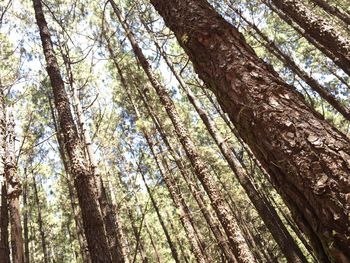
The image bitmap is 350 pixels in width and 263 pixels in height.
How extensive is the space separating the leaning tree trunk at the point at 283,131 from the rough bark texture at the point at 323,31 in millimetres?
5679

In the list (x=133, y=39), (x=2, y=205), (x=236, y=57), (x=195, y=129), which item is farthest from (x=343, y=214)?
(x=195, y=129)

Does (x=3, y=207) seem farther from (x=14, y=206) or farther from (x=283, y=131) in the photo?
(x=283, y=131)

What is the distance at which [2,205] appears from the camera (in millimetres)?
6238

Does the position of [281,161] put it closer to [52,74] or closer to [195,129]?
[52,74]

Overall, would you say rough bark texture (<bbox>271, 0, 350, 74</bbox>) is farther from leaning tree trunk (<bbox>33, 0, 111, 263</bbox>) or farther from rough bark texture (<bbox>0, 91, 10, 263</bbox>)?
rough bark texture (<bbox>0, 91, 10, 263</bbox>)

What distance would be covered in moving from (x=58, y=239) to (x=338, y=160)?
104ft

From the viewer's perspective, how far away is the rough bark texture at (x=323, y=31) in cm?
690

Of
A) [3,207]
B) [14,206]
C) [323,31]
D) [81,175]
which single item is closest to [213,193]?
[81,175]

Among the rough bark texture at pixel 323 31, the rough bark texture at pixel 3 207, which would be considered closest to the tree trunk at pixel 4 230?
the rough bark texture at pixel 3 207

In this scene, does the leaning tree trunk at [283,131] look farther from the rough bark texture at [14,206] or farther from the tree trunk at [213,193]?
the rough bark texture at [14,206]

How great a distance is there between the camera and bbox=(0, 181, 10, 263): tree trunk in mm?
5594

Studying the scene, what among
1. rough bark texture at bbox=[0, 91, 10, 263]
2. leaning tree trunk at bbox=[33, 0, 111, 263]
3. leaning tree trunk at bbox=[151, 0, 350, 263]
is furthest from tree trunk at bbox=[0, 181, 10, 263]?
leaning tree trunk at bbox=[151, 0, 350, 263]

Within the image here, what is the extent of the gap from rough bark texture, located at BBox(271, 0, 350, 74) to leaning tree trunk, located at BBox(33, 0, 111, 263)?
16.8 ft

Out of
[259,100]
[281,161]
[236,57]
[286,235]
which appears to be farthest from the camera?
[286,235]
